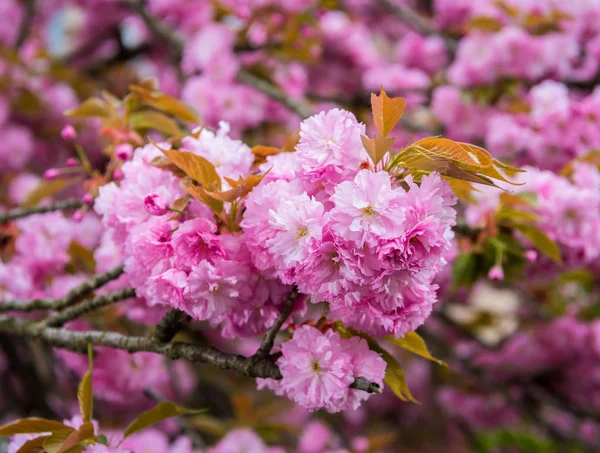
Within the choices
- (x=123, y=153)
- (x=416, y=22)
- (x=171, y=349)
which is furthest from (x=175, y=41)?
(x=171, y=349)

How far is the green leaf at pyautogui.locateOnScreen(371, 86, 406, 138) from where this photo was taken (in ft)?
2.29

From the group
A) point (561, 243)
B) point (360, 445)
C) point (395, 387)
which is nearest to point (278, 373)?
point (395, 387)

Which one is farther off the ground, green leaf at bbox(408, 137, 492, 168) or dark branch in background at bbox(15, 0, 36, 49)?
green leaf at bbox(408, 137, 492, 168)

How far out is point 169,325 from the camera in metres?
0.83


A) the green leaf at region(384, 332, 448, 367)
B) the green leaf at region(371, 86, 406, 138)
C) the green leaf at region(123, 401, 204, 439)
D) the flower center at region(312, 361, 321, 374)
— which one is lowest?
the green leaf at region(123, 401, 204, 439)

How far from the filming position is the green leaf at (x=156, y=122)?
1.10 metres

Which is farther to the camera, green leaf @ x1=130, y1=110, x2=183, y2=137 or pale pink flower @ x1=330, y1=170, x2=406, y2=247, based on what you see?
green leaf @ x1=130, y1=110, x2=183, y2=137

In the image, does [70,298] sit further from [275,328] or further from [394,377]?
[394,377]

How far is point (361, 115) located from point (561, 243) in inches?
51.4

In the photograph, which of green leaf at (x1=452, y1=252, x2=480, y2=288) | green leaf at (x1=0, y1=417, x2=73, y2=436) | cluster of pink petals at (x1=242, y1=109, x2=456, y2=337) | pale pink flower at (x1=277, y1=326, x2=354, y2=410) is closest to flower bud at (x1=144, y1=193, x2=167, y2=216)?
cluster of pink petals at (x1=242, y1=109, x2=456, y2=337)

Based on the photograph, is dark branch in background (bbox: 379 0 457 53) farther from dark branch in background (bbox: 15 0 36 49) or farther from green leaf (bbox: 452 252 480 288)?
dark branch in background (bbox: 15 0 36 49)

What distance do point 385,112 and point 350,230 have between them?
16cm

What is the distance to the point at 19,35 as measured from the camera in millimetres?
2600

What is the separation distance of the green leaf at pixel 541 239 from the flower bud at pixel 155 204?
80cm
